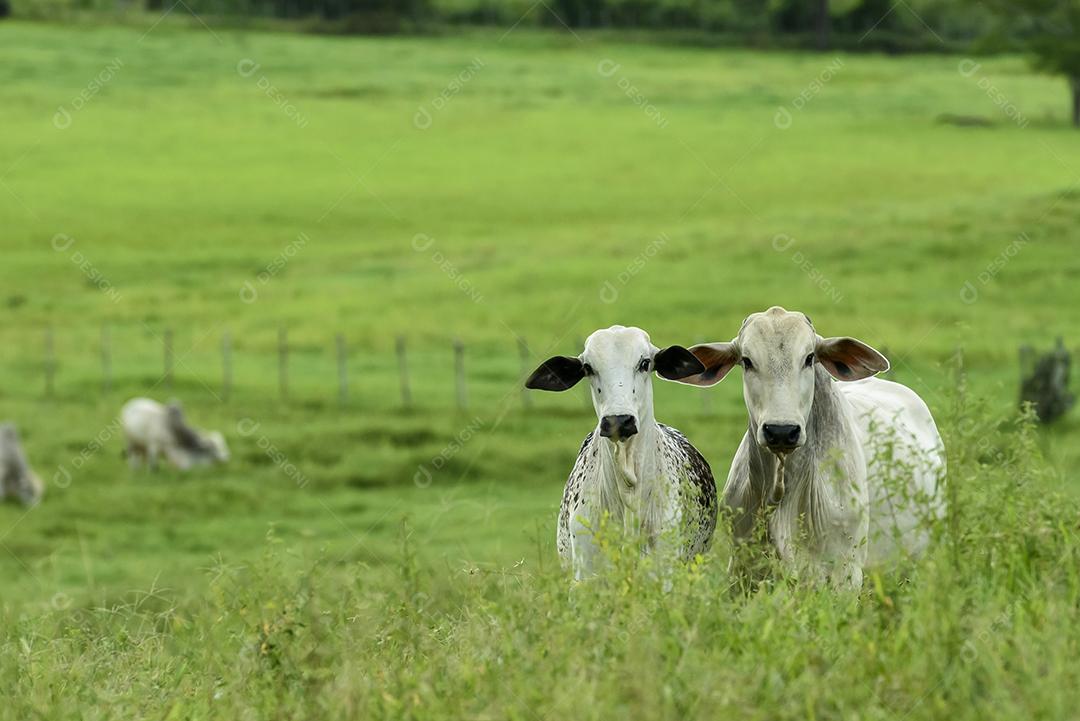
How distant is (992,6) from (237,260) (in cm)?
4241

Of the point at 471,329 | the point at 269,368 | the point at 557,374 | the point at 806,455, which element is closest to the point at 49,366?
the point at 269,368

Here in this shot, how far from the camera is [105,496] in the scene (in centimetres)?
2350

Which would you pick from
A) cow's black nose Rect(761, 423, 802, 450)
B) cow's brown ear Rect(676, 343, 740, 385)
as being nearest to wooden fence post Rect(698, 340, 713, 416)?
cow's brown ear Rect(676, 343, 740, 385)

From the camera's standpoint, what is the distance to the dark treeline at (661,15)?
10112 centimetres

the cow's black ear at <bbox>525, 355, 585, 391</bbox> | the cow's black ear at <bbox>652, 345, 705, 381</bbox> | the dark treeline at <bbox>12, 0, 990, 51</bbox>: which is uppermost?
the cow's black ear at <bbox>652, 345, 705, 381</bbox>

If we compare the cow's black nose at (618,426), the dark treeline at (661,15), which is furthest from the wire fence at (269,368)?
the dark treeline at (661,15)

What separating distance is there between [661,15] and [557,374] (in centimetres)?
10790

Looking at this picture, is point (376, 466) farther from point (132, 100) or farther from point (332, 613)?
point (132, 100)

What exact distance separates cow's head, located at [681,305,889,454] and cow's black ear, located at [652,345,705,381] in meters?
0.06

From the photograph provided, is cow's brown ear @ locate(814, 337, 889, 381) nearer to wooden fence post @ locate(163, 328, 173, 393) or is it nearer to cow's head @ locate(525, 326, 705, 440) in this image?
cow's head @ locate(525, 326, 705, 440)

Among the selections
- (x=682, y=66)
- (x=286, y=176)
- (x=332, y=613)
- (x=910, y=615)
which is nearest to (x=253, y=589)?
(x=332, y=613)

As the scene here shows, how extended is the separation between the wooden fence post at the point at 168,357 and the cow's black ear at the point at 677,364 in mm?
24495

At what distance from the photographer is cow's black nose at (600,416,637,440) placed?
23.1 feet

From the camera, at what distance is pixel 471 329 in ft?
118
